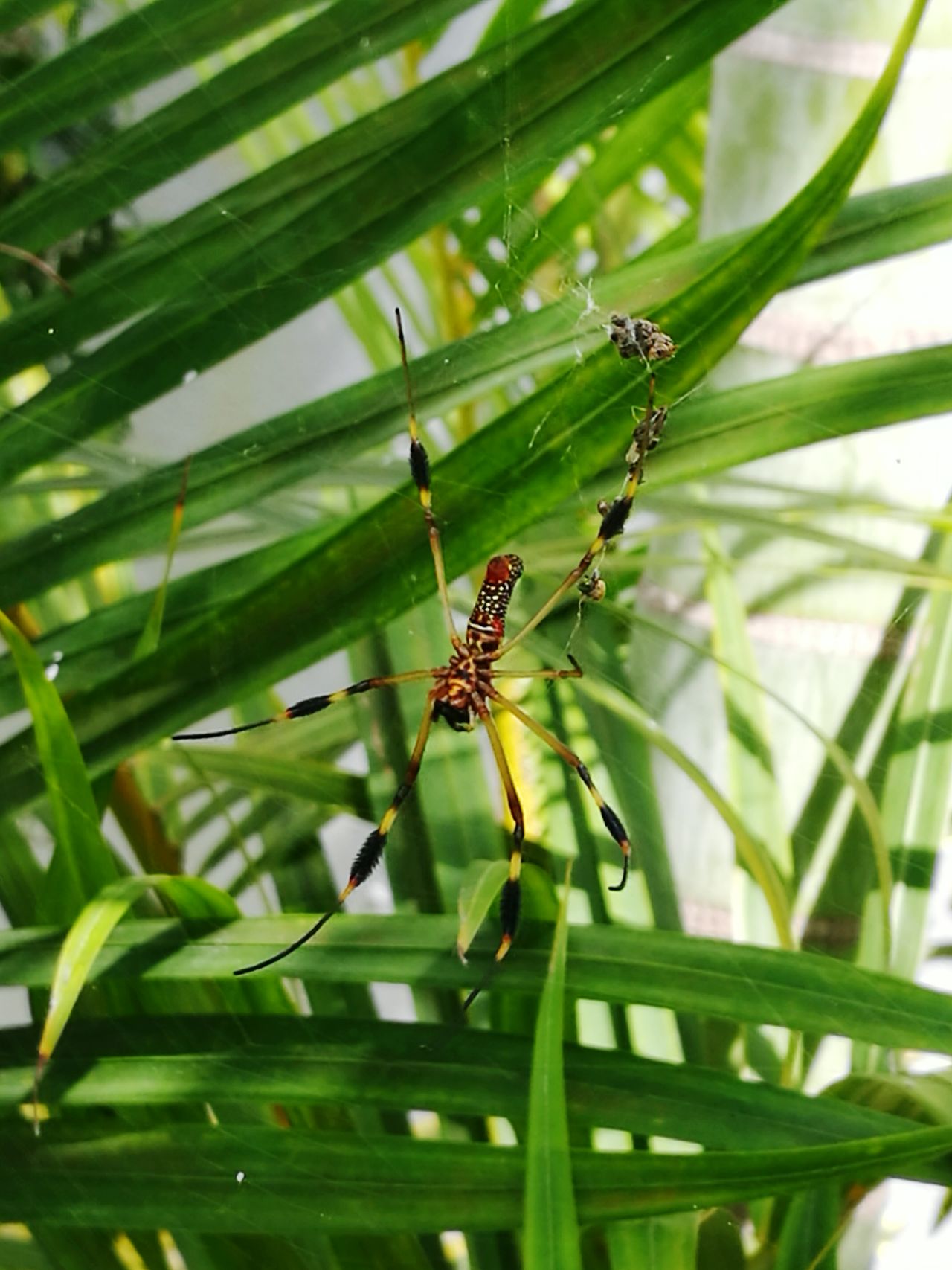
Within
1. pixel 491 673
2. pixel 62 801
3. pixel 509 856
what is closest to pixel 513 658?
pixel 491 673

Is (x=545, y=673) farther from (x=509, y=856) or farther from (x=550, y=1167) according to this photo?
(x=550, y=1167)

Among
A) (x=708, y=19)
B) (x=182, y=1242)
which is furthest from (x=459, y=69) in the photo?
(x=182, y=1242)

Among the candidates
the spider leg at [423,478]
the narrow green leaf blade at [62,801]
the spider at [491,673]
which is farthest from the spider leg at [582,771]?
the narrow green leaf blade at [62,801]

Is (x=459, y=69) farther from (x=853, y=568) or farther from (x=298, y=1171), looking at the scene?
(x=298, y=1171)

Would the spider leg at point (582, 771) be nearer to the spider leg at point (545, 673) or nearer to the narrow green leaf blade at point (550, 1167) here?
the spider leg at point (545, 673)

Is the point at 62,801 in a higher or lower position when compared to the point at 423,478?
lower

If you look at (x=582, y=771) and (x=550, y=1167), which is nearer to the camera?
(x=550, y=1167)

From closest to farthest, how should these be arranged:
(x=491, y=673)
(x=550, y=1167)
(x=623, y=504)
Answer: (x=550, y=1167) → (x=623, y=504) → (x=491, y=673)
